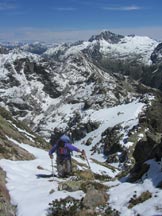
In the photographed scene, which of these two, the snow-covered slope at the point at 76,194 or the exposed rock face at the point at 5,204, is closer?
the snow-covered slope at the point at 76,194

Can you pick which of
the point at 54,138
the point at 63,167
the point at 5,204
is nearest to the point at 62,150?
the point at 63,167

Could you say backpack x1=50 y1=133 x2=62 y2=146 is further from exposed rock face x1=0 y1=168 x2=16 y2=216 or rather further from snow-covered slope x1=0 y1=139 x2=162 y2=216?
exposed rock face x1=0 y1=168 x2=16 y2=216

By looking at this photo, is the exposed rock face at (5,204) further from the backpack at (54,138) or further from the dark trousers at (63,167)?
the backpack at (54,138)

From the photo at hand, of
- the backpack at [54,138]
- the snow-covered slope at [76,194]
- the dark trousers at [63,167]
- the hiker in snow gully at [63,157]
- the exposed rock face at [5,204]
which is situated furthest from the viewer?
the backpack at [54,138]

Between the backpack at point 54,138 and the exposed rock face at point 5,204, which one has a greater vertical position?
the exposed rock face at point 5,204

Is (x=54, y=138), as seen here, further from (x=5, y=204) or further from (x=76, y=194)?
(x=5, y=204)

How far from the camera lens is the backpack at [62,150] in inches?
928

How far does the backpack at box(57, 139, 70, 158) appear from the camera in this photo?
2358 centimetres

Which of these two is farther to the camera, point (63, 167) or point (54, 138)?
point (54, 138)

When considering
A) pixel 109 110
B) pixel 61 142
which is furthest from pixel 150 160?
pixel 109 110

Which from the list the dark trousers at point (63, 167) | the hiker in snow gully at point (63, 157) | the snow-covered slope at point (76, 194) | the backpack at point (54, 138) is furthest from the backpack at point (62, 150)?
the backpack at point (54, 138)

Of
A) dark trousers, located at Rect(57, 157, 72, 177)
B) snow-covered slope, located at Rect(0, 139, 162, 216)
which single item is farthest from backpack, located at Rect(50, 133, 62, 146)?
snow-covered slope, located at Rect(0, 139, 162, 216)

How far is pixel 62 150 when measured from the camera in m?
23.7

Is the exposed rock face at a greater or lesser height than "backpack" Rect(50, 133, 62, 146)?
greater
